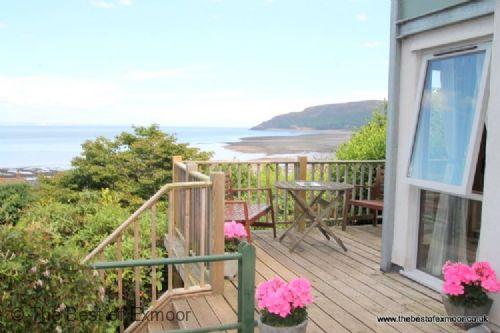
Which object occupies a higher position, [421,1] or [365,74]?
[365,74]

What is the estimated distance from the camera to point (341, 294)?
12.5 feet

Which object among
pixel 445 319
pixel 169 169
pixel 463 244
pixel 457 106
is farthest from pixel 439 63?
pixel 169 169

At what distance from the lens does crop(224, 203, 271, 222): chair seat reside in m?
5.01

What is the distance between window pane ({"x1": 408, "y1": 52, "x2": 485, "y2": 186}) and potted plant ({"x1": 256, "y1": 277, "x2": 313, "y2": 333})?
1.66 meters

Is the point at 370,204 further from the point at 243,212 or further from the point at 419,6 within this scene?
the point at 419,6

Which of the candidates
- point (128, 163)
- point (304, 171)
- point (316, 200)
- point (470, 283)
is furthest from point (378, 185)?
point (128, 163)

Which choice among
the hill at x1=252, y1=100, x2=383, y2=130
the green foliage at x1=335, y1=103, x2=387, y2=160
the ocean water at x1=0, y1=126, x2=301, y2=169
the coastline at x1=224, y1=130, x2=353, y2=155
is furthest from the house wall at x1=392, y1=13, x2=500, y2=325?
the hill at x1=252, y1=100, x2=383, y2=130

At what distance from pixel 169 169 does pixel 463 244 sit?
6893mm

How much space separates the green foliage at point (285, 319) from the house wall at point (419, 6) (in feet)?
8.49

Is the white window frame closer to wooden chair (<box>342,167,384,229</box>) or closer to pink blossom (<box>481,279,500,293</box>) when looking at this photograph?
pink blossom (<box>481,279,500,293</box>)

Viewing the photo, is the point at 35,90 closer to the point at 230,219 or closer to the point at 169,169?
the point at 169,169

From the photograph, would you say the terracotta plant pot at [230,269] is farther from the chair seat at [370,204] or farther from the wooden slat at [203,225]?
the chair seat at [370,204]

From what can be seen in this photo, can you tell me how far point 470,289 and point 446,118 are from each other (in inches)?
54.6

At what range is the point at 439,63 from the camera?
3.73m
